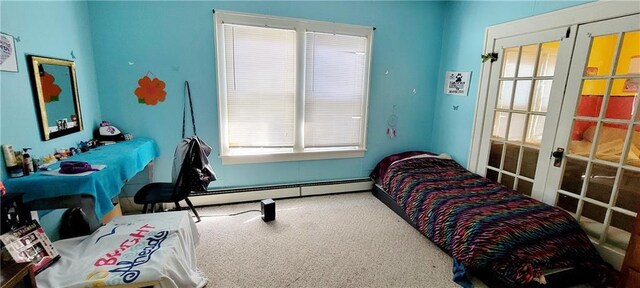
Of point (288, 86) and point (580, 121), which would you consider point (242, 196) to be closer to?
point (288, 86)

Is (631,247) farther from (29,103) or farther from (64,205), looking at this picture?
(29,103)

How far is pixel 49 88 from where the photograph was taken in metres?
2.03

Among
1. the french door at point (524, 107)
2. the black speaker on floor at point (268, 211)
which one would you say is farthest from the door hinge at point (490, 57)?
the black speaker on floor at point (268, 211)

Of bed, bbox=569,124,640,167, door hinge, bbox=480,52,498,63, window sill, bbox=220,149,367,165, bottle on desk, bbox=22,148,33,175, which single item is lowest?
window sill, bbox=220,149,367,165

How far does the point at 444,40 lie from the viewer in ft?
11.7

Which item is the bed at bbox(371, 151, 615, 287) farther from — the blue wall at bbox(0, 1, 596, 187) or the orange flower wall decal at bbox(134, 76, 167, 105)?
the orange flower wall decal at bbox(134, 76, 167, 105)

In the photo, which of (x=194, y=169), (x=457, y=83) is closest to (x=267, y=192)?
(x=194, y=169)

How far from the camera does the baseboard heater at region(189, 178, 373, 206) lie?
308 cm

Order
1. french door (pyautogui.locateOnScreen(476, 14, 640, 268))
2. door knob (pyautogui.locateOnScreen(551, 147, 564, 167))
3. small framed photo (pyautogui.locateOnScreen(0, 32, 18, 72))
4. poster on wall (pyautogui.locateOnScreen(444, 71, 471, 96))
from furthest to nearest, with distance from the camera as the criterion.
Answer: poster on wall (pyautogui.locateOnScreen(444, 71, 471, 96)) → door knob (pyautogui.locateOnScreen(551, 147, 564, 167)) → french door (pyautogui.locateOnScreen(476, 14, 640, 268)) → small framed photo (pyautogui.locateOnScreen(0, 32, 18, 72))

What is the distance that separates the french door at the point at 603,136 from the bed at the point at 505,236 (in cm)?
23

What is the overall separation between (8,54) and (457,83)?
4.05 m

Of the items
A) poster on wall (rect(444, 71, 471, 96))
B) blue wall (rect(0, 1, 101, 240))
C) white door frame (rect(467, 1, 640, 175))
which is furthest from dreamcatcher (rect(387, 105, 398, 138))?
blue wall (rect(0, 1, 101, 240))

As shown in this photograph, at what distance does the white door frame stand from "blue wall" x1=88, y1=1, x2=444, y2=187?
2.46 ft

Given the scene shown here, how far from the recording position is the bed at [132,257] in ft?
4.44
